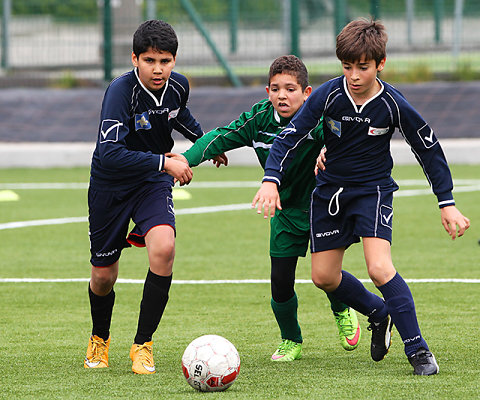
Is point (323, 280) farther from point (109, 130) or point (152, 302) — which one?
point (109, 130)

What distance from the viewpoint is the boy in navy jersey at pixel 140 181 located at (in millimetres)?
5418

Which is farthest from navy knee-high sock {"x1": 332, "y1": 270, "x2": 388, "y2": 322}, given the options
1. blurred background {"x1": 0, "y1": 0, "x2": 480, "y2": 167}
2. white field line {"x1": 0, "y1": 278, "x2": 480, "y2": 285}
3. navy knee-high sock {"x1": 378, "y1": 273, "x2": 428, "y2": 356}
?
blurred background {"x1": 0, "y1": 0, "x2": 480, "y2": 167}

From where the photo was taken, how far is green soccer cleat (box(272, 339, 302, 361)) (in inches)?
224

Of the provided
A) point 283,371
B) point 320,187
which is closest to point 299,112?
point 320,187

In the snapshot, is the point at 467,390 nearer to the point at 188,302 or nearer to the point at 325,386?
the point at 325,386

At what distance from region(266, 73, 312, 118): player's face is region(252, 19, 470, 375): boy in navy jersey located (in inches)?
8.9

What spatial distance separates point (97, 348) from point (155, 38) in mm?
1683

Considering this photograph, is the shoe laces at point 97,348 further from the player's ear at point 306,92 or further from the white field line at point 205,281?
the white field line at point 205,281

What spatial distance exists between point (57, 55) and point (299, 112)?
13516mm

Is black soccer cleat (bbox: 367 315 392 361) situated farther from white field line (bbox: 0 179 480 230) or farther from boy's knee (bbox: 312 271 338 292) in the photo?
white field line (bbox: 0 179 480 230)

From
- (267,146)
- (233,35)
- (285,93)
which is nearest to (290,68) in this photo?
(285,93)

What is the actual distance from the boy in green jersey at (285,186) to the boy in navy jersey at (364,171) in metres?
0.26

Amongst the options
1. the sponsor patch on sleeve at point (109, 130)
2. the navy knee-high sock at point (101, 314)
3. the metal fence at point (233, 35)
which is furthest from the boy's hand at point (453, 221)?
the metal fence at point (233, 35)

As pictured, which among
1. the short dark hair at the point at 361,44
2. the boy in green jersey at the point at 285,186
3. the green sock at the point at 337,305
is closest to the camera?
the short dark hair at the point at 361,44
